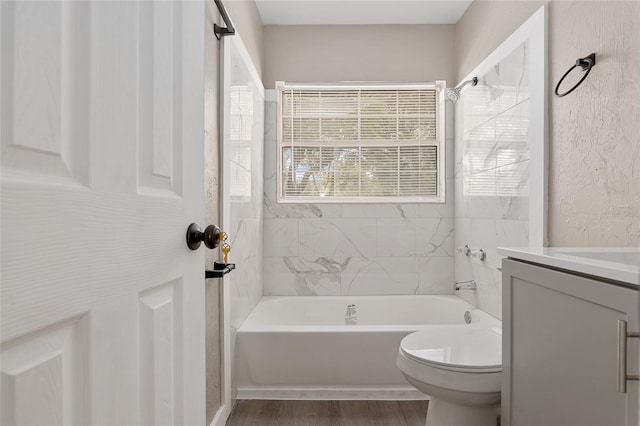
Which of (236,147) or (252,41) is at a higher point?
(252,41)

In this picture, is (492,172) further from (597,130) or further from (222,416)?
(222,416)

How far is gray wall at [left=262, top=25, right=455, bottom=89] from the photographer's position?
3.20 metres

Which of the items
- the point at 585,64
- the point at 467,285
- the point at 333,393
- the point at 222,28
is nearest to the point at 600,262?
the point at 585,64

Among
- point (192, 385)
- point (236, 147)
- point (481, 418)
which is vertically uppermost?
point (236, 147)

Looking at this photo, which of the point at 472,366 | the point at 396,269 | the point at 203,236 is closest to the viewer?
the point at 203,236

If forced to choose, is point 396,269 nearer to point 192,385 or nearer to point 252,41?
point 252,41

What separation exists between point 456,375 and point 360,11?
2561 mm

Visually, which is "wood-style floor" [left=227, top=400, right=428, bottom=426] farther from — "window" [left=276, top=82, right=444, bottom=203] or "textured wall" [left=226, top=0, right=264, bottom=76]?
"textured wall" [left=226, top=0, right=264, bottom=76]

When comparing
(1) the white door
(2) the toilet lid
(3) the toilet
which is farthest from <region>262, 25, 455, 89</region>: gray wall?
(1) the white door

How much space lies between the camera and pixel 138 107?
697 mm

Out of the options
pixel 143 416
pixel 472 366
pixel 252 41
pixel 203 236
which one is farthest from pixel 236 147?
pixel 143 416

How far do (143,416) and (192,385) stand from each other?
0.23m

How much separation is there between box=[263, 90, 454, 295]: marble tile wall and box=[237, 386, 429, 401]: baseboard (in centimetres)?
91

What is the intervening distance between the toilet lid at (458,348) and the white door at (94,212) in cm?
100
